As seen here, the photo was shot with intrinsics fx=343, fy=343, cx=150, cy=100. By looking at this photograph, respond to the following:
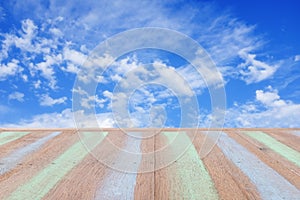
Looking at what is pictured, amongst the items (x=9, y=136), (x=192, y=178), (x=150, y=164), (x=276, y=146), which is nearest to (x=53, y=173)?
(x=150, y=164)

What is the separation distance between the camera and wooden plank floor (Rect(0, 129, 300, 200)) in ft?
8.95

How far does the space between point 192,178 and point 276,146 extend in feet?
→ 5.06

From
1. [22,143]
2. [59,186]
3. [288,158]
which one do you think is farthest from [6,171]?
[288,158]

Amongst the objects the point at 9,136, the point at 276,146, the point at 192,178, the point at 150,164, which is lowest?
the point at 192,178

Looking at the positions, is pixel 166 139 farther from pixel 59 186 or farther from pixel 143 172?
pixel 59 186

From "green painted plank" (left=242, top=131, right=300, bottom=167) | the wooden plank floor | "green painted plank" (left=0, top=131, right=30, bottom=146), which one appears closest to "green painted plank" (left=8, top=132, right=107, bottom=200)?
the wooden plank floor

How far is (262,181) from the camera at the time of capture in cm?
293

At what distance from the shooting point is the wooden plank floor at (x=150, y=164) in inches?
107

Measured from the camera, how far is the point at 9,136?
457cm

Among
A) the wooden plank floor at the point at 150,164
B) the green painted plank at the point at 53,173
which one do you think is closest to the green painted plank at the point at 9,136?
the wooden plank floor at the point at 150,164

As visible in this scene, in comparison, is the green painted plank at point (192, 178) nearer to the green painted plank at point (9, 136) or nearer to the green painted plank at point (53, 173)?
the green painted plank at point (53, 173)

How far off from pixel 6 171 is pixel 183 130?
2417 millimetres

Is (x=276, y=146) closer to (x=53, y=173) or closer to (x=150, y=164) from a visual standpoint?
(x=150, y=164)

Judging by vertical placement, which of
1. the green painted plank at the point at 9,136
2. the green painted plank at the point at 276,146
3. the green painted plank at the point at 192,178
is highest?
the green painted plank at the point at 9,136
